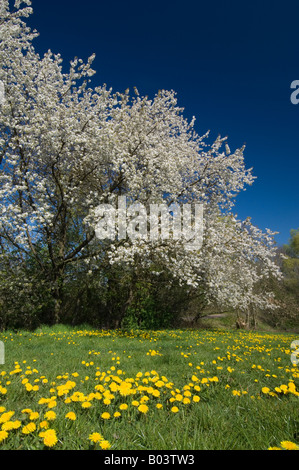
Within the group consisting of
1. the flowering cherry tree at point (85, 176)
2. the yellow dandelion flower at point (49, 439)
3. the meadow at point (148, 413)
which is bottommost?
the meadow at point (148, 413)

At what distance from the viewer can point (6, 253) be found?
34.7ft

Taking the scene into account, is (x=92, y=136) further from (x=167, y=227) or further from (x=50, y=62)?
(x=167, y=227)

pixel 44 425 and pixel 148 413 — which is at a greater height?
pixel 44 425

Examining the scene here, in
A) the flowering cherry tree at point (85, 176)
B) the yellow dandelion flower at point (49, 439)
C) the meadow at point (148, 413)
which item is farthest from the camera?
the flowering cherry tree at point (85, 176)

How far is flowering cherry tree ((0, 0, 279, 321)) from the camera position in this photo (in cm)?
859

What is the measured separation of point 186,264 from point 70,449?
885cm

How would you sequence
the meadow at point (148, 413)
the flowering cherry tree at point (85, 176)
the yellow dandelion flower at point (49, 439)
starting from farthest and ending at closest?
the flowering cherry tree at point (85, 176)
the meadow at point (148, 413)
the yellow dandelion flower at point (49, 439)

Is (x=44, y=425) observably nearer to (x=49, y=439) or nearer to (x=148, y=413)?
(x=49, y=439)

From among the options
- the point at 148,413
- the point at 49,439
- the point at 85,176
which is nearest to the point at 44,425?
the point at 49,439

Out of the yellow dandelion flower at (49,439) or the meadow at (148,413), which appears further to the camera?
the meadow at (148,413)

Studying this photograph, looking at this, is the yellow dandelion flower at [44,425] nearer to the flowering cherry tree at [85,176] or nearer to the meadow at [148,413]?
the meadow at [148,413]

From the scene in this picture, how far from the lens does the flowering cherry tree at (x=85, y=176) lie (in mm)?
8586

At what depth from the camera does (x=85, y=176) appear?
32.8 ft

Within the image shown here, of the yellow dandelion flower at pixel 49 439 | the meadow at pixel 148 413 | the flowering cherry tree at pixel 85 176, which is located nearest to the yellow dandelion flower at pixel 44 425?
the meadow at pixel 148 413
